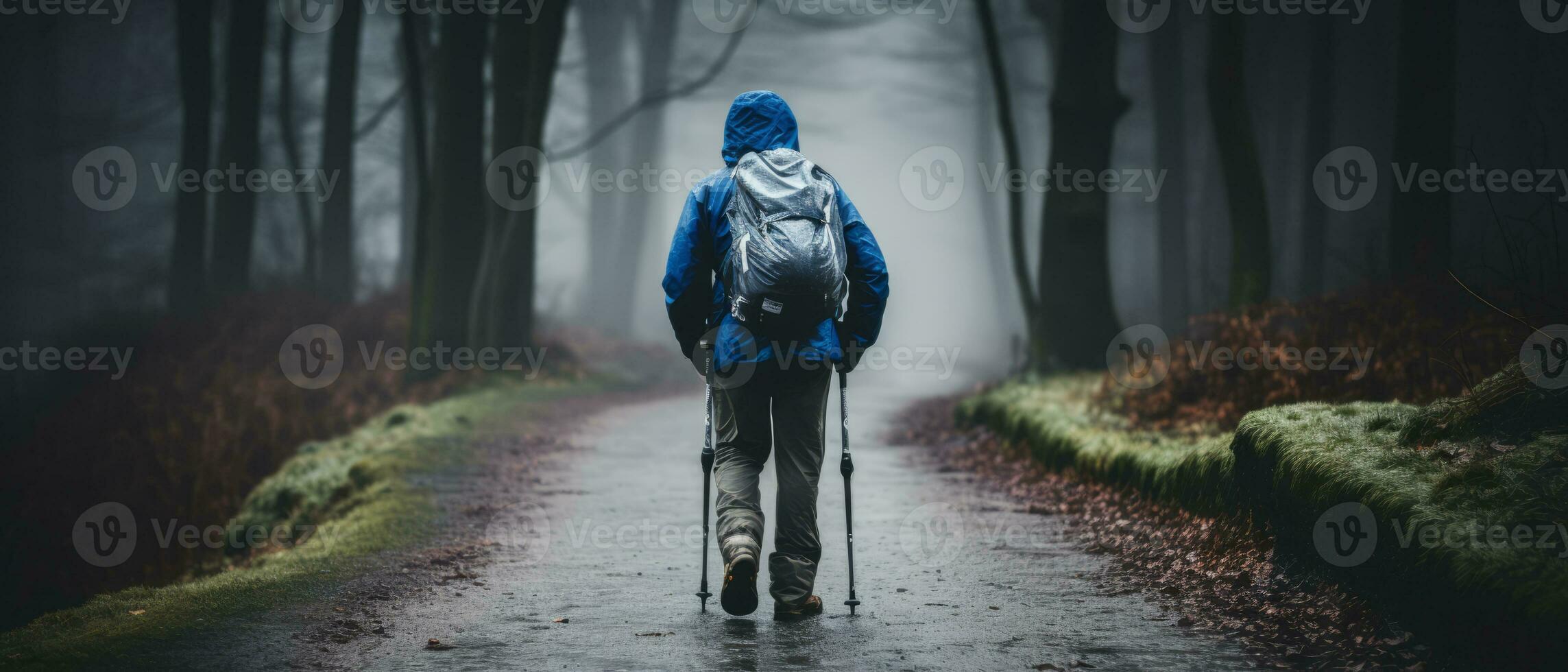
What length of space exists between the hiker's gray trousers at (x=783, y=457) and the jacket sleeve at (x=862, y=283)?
22cm

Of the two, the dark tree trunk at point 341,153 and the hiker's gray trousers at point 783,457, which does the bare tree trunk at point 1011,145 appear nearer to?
the hiker's gray trousers at point 783,457

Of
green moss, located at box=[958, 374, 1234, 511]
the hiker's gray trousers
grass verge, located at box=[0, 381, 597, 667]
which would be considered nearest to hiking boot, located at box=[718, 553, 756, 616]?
the hiker's gray trousers

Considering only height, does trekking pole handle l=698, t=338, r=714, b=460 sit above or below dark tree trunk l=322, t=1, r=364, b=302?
below

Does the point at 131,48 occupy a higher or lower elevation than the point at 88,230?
higher

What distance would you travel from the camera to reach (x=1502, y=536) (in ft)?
13.1

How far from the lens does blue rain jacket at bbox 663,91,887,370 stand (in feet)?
16.6

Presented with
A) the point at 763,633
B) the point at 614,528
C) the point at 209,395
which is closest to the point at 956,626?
the point at 763,633

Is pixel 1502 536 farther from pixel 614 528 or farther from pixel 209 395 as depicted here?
pixel 209 395

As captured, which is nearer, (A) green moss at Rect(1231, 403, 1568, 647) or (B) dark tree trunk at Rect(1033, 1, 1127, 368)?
(A) green moss at Rect(1231, 403, 1568, 647)

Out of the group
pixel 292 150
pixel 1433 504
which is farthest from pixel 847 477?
pixel 292 150

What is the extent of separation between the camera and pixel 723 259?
517 cm

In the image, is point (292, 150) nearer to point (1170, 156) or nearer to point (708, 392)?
point (1170, 156)

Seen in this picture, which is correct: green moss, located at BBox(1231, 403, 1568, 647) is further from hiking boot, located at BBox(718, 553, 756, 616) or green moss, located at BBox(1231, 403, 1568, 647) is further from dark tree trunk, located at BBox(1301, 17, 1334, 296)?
dark tree trunk, located at BBox(1301, 17, 1334, 296)

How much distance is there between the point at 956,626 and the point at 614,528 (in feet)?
10.3
